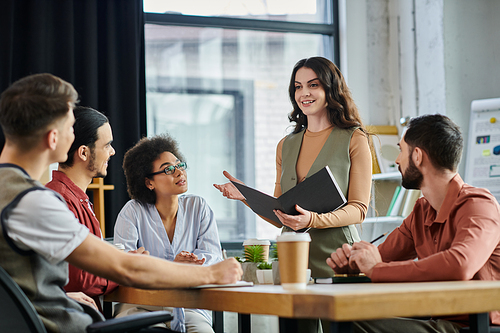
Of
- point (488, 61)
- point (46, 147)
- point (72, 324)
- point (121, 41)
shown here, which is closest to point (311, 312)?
point (72, 324)

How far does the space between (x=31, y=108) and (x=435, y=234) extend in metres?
1.21

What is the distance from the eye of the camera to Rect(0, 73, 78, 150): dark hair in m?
1.14

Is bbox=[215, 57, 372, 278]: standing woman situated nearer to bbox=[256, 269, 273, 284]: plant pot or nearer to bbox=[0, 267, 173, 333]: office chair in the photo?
bbox=[256, 269, 273, 284]: plant pot

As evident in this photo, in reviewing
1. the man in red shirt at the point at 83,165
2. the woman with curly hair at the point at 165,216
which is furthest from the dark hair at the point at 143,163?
the man in red shirt at the point at 83,165

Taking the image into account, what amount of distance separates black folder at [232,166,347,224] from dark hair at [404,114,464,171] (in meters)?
0.30

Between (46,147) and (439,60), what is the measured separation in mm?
3251

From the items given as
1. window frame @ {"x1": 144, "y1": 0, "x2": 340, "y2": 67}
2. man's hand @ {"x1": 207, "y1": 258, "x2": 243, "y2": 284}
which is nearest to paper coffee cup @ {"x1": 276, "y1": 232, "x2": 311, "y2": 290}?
man's hand @ {"x1": 207, "y1": 258, "x2": 243, "y2": 284}

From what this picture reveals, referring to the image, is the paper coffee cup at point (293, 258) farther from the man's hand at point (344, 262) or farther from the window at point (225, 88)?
the window at point (225, 88)

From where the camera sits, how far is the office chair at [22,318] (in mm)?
962

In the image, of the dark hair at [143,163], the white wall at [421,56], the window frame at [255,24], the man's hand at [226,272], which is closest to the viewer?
the man's hand at [226,272]

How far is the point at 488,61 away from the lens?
12.3ft

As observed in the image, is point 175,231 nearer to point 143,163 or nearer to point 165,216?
point 165,216

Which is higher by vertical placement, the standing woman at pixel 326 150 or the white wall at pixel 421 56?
the white wall at pixel 421 56

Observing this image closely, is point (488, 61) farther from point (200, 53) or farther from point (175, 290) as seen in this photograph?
point (175, 290)
